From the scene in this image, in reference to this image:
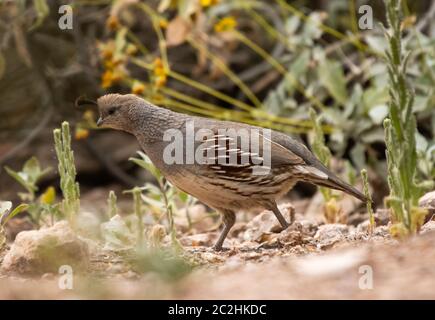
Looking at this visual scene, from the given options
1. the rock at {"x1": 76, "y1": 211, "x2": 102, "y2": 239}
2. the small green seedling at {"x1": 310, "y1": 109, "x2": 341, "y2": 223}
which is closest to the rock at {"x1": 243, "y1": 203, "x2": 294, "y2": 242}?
the small green seedling at {"x1": 310, "y1": 109, "x2": 341, "y2": 223}

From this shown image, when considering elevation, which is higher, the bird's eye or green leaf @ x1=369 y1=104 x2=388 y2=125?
green leaf @ x1=369 y1=104 x2=388 y2=125

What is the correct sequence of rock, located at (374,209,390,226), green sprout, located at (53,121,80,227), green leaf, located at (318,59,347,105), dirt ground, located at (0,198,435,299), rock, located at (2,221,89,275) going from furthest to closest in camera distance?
green leaf, located at (318,59,347,105) → rock, located at (374,209,390,226) → green sprout, located at (53,121,80,227) → rock, located at (2,221,89,275) → dirt ground, located at (0,198,435,299)

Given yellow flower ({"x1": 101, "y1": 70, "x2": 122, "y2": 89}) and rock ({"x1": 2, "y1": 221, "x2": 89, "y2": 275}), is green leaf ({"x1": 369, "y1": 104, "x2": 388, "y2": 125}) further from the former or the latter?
rock ({"x1": 2, "y1": 221, "x2": 89, "y2": 275})

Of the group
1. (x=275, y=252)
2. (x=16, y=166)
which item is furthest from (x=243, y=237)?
(x=16, y=166)

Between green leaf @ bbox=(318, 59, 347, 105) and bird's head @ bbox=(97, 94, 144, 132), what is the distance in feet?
6.89

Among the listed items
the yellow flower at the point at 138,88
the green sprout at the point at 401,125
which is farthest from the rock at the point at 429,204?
the yellow flower at the point at 138,88

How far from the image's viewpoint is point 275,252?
170 inches

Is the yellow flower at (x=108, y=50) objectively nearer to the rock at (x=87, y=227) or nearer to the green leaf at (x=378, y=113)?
the rock at (x=87, y=227)

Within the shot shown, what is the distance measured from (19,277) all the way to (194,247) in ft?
4.03

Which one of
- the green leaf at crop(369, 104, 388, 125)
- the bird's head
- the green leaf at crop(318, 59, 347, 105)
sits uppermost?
the green leaf at crop(318, 59, 347, 105)

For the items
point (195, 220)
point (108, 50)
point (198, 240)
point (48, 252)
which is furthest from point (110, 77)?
point (48, 252)

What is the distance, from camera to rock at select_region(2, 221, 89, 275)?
12.7 feet

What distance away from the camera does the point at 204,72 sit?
8.37m

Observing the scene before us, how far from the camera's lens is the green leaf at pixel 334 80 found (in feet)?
21.7
